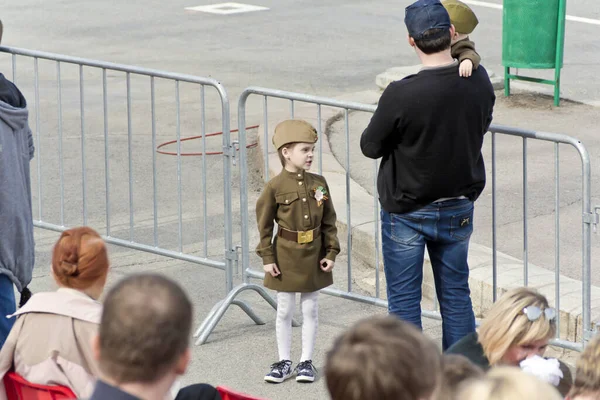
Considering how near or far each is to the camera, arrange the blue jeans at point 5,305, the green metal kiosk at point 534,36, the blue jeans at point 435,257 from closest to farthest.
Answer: the blue jeans at point 5,305
the blue jeans at point 435,257
the green metal kiosk at point 534,36

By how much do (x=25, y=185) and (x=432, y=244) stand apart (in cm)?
190

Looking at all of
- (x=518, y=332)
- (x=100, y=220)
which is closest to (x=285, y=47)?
(x=100, y=220)

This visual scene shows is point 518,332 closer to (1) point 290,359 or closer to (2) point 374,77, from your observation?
(1) point 290,359

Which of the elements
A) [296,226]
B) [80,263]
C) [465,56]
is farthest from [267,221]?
[80,263]

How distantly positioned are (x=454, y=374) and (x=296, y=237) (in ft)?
8.83

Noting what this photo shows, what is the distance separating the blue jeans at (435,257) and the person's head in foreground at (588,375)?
1.73 meters

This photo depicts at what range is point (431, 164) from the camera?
196 inches

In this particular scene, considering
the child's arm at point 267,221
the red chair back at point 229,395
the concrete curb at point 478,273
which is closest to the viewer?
the red chair back at point 229,395

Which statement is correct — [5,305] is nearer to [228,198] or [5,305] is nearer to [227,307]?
[227,307]

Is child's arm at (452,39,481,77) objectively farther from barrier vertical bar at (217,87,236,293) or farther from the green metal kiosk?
the green metal kiosk

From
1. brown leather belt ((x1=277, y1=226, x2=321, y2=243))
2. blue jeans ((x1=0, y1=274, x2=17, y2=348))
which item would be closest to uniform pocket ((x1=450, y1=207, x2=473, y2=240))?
brown leather belt ((x1=277, y1=226, x2=321, y2=243))

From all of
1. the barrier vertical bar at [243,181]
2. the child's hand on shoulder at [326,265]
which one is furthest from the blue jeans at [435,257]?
the barrier vertical bar at [243,181]

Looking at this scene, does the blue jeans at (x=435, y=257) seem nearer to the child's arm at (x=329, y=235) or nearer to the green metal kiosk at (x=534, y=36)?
the child's arm at (x=329, y=235)

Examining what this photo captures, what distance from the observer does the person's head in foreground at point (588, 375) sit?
337cm
